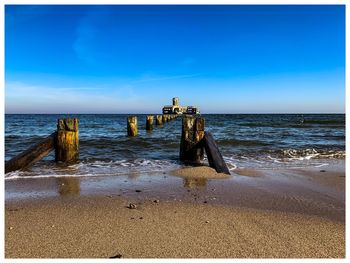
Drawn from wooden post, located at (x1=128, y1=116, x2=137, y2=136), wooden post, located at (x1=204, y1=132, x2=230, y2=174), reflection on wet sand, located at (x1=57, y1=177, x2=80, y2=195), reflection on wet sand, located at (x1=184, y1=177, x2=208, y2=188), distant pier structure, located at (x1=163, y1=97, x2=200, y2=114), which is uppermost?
distant pier structure, located at (x1=163, y1=97, x2=200, y2=114)

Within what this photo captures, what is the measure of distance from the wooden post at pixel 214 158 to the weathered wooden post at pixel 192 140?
0.26m

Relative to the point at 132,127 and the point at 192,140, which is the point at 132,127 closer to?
the point at 132,127

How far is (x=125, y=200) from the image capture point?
430cm

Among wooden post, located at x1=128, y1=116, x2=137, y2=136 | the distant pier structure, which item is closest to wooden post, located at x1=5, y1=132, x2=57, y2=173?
wooden post, located at x1=128, y1=116, x2=137, y2=136

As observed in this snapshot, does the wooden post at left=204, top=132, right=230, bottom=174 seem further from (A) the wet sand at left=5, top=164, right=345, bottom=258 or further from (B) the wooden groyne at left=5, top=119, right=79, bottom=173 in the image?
(B) the wooden groyne at left=5, top=119, right=79, bottom=173

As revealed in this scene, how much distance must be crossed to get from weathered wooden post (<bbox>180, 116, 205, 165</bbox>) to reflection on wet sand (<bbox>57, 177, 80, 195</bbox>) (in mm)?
3291

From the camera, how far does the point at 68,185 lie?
532 centimetres

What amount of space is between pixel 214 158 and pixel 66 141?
3919 millimetres

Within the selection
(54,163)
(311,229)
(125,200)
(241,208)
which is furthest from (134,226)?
(54,163)

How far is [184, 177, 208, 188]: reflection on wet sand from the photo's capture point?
5336 millimetres

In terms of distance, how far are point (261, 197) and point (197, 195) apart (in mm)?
951

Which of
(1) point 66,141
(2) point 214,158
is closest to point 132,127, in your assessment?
(1) point 66,141
